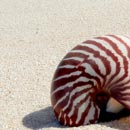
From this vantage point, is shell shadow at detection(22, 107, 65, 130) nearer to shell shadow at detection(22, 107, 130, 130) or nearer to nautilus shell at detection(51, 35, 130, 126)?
shell shadow at detection(22, 107, 130, 130)

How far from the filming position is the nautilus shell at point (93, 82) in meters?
3.15

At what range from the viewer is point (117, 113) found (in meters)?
3.34

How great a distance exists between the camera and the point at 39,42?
6.04 m

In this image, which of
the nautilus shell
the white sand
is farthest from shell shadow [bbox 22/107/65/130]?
the nautilus shell

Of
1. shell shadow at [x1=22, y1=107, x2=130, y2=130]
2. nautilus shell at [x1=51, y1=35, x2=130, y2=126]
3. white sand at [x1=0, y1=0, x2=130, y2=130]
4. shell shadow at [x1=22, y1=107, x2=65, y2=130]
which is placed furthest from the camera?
white sand at [x1=0, y1=0, x2=130, y2=130]

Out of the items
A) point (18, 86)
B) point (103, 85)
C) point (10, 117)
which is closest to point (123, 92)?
point (103, 85)

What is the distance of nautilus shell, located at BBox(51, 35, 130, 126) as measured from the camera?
315 centimetres

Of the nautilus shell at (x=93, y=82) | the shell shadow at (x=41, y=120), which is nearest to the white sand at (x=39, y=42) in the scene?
the shell shadow at (x=41, y=120)

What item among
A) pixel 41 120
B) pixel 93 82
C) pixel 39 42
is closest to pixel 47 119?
pixel 41 120

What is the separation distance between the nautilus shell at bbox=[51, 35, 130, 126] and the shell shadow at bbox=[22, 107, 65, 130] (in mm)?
136

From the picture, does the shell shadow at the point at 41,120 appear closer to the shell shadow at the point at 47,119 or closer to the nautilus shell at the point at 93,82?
the shell shadow at the point at 47,119

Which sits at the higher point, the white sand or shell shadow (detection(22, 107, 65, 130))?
the white sand

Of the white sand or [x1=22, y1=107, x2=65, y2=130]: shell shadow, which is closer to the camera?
[x1=22, y1=107, x2=65, y2=130]: shell shadow

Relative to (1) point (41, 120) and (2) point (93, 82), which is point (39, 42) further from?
(2) point (93, 82)
